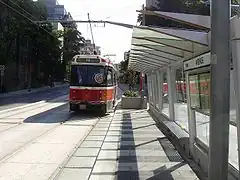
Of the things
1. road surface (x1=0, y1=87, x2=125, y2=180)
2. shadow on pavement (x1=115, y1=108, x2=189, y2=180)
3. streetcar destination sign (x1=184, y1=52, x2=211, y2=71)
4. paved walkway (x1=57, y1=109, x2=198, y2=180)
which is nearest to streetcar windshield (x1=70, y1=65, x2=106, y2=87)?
road surface (x1=0, y1=87, x2=125, y2=180)

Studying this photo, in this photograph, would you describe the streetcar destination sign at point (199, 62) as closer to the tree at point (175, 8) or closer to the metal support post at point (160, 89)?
the metal support post at point (160, 89)

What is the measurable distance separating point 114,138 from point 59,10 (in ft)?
420

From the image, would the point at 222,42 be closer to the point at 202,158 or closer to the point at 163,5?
the point at 202,158

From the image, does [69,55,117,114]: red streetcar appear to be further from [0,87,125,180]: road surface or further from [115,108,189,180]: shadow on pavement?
[115,108,189,180]: shadow on pavement

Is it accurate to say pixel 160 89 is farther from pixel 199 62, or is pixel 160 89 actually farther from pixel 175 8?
pixel 175 8

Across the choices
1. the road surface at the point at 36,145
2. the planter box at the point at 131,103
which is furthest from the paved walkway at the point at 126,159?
the planter box at the point at 131,103

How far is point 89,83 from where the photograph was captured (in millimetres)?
22766

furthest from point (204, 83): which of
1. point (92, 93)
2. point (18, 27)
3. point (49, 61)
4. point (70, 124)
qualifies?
point (49, 61)

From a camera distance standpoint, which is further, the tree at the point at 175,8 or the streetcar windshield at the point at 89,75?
the tree at the point at 175,8

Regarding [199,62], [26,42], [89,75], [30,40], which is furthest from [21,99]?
[199,62]

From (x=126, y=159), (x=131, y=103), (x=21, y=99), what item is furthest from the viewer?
(x=21, y=99)

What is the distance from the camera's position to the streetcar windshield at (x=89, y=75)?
74.8ft

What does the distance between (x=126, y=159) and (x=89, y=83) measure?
13049 mm

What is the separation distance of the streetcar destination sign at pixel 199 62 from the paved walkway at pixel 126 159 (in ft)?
6.65
